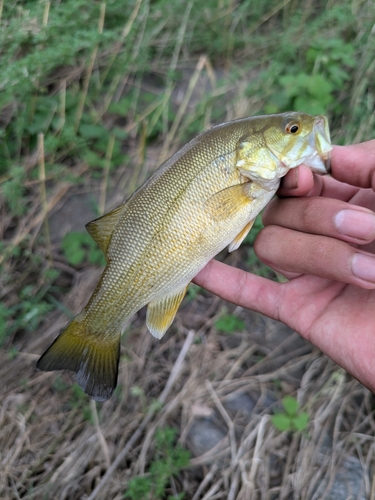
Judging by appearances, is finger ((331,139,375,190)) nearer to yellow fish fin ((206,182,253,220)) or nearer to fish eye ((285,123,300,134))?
fish eye ((285,123,300,134))

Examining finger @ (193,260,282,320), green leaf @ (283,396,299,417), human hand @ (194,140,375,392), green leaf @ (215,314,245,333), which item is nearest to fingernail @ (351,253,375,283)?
human hand @ (194,140,375,392)

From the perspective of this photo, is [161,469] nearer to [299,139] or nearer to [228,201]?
[228,201]

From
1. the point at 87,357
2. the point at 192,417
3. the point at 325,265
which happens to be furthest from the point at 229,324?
the point at 325,265

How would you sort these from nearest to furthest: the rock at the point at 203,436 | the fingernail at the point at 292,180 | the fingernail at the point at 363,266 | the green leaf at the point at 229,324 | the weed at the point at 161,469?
the fingernail at the point at 363,266
the fingernail at the point at 292,180
the weed at the point at 161,469
the rock at the point at 203,436
the green leaf at the point at 229,324

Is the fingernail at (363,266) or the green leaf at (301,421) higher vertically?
the fingernail at (363,266)

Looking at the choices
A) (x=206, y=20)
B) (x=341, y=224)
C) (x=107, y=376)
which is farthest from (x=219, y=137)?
(x=206, y=20)

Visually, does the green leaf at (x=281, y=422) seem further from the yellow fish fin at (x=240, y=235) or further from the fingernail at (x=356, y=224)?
the fingernail at (x=356, y=224)

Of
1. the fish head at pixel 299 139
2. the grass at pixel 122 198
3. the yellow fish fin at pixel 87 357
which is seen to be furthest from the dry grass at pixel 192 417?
the fish head at pixel 299 139
